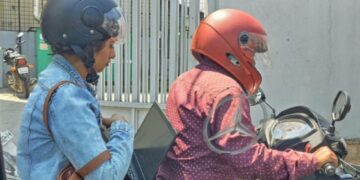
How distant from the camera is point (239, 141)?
207 cm

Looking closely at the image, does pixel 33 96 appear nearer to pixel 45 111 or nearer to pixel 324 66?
pixel 45 111

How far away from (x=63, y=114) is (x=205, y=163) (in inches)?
30.1

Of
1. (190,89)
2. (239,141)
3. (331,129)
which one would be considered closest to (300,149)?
(331,129)

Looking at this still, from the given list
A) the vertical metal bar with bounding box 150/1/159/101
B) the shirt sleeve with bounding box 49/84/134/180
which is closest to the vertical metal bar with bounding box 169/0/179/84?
the vertical metal bar with bounding box 150/1/159/101

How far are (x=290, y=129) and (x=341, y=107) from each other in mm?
294

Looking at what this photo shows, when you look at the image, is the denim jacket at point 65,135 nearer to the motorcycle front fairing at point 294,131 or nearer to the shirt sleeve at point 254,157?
the shirt sleeve at point 254,157

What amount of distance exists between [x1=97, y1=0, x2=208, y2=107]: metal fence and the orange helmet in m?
3.22

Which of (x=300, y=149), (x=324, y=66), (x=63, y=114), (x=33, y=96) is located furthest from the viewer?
(x=324, y=66)

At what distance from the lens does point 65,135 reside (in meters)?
1.72

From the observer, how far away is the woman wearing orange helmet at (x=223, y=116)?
6.86 ft

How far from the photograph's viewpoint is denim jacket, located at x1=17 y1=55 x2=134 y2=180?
67.7 inches

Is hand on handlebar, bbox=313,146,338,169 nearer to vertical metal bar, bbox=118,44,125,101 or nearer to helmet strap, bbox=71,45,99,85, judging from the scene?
helmet strap, bbox=71,45,99,85

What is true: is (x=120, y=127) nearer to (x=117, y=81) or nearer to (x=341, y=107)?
(x=341, y=107)

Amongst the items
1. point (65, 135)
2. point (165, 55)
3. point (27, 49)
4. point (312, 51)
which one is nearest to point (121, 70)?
point (165, 55)
